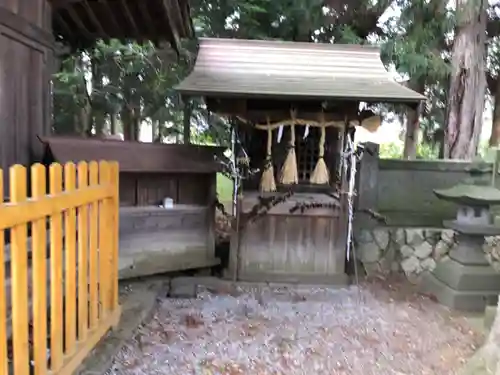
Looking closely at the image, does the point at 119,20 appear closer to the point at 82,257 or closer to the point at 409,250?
the point at 82,257

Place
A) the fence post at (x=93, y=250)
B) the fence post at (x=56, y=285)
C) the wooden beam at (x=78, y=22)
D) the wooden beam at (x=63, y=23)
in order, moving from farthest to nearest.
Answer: the wooden beam at (x=63, y=23), the wooden beam at (x=78, y=22), the fence post at (x=93, y=250), the fence post at (x=56, y=285)

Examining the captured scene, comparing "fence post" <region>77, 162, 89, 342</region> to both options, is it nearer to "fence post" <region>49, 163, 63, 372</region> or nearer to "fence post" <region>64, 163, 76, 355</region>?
"fence post" <region>64, 163, 76, 355</region>

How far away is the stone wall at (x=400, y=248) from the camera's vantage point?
24.6ft

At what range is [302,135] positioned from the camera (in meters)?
6.43

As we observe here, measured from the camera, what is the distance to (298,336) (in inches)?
182

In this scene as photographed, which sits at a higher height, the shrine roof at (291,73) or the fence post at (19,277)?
the shrine roof at (291,73)

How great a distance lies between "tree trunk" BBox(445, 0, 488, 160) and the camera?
8.72 meters

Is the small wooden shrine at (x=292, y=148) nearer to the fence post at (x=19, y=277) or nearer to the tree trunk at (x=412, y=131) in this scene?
the fence post at (x=19, y=277)

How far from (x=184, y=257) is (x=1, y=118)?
292cm

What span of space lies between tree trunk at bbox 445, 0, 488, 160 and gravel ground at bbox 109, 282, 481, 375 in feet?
13.8

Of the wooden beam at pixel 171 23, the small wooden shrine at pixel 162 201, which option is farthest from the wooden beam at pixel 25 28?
the wooden beam at pixel 171 23

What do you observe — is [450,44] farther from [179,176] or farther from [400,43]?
[179,176]

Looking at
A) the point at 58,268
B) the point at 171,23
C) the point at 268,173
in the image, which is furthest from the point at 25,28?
the point at 268,173

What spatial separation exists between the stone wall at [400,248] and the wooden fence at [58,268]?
14.4ft
